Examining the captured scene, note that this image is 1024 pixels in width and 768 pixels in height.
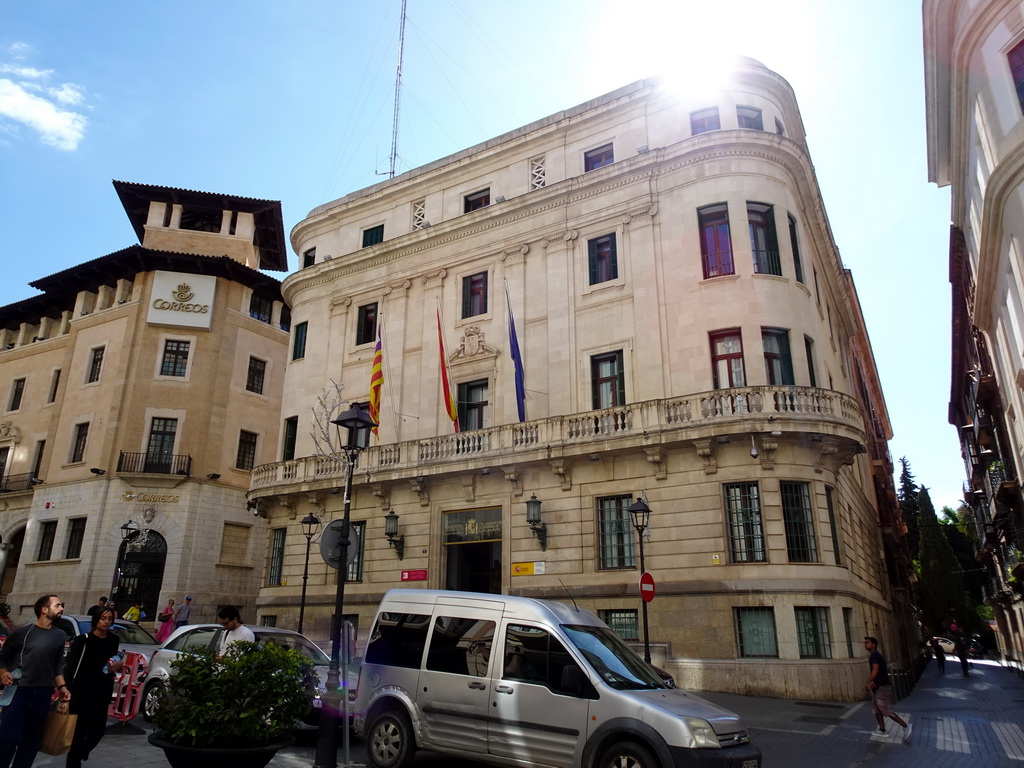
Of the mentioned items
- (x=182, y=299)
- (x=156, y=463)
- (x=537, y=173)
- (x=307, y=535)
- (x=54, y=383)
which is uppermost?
(x=537, y=173)

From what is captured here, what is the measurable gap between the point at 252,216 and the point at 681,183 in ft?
91.4

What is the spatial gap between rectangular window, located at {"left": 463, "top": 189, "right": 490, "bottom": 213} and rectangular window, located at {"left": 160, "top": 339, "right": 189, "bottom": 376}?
60.1 ft

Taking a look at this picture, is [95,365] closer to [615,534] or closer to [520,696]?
[615,534]


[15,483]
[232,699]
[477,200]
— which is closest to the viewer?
[232,699]

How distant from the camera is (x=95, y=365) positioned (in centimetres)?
3794

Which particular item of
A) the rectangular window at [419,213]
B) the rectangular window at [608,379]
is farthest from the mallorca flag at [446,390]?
the rectangular window at [419,213]

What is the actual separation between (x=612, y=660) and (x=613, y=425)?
13.1 metres

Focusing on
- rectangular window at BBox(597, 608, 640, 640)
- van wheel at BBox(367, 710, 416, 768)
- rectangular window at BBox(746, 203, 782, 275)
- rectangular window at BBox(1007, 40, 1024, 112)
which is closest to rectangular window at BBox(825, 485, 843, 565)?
rectangular window at BBox(597, 608, 640, 640)

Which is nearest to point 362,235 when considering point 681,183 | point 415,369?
point 415,369

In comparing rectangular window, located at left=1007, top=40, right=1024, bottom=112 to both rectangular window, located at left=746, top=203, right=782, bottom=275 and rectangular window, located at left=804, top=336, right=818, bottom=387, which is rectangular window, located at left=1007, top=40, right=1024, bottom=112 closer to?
rectangular window, located at left=746, top=203, right=782, bottom=275

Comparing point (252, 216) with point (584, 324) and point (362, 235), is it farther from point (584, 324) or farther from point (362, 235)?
point (584, 324)

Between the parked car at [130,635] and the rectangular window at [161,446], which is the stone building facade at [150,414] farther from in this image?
the parked car at [130,635]

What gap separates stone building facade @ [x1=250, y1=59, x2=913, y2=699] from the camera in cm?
1902

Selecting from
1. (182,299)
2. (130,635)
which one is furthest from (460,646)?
(182,299)
